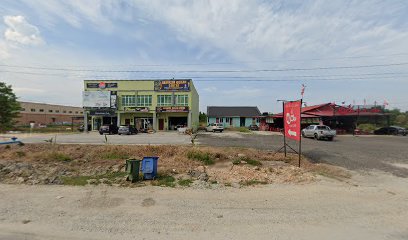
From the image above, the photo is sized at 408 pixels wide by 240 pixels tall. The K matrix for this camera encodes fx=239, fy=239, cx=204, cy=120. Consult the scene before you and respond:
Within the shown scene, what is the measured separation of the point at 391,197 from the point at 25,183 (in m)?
12.1

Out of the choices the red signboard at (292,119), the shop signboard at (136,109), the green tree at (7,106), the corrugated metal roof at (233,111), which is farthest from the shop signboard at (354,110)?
the green tree at (7,106)

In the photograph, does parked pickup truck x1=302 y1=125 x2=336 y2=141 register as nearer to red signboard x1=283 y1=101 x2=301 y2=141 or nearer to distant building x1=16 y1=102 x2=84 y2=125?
red signboard x1=283 y1=101 x2=301 y2=141

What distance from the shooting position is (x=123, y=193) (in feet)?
24.0

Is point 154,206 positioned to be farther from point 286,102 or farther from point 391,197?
point 286,102

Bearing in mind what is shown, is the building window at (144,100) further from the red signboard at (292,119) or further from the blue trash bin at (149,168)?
the blue trash bin at (149,168)

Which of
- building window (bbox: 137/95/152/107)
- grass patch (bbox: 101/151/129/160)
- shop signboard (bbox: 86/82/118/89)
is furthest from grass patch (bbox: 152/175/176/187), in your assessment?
shop signboard (bbox: 86/82/118/89)

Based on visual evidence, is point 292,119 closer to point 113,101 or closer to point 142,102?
point 142,102

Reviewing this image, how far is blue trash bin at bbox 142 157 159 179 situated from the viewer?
886 centimetres

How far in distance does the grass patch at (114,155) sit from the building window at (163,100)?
30.2 meters

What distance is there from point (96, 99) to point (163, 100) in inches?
474

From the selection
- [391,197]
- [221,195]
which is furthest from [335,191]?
[221,195]

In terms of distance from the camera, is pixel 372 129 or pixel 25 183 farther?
pixel 372 129

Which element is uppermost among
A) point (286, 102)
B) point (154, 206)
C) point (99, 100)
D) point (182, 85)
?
point (182, 85)

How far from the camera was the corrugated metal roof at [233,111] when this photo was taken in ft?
201
